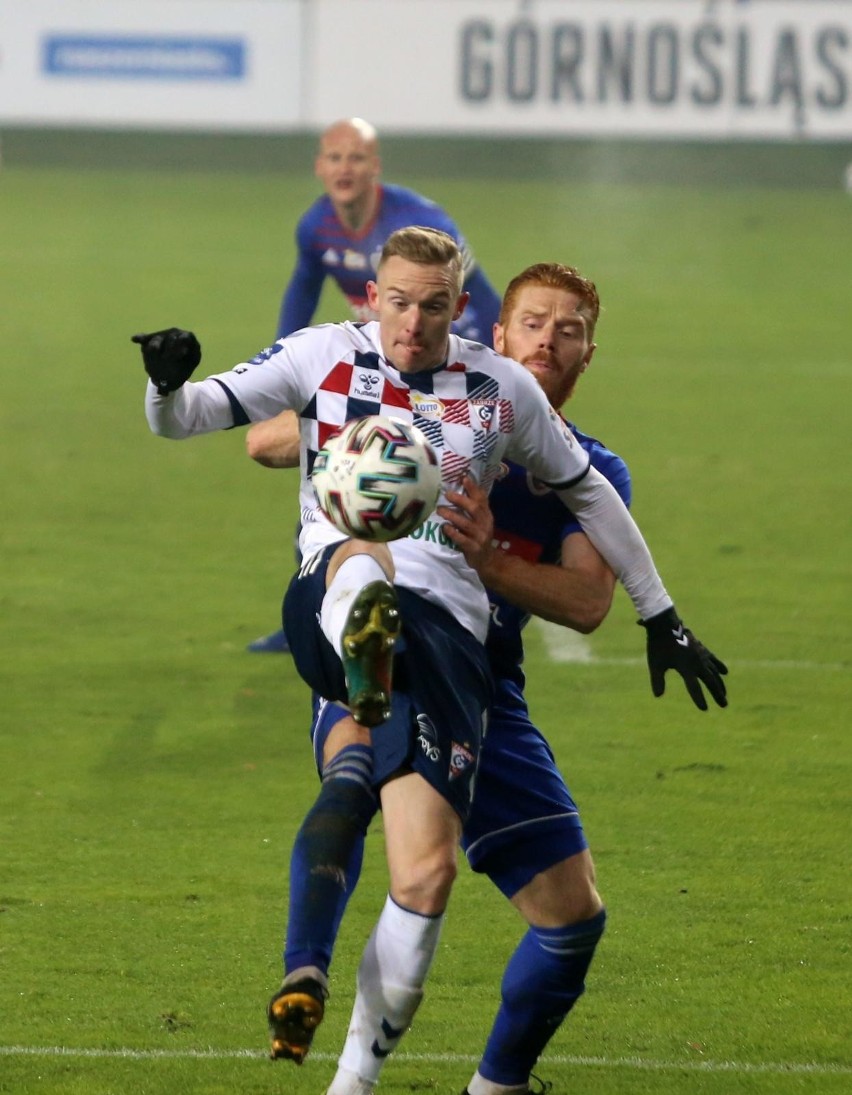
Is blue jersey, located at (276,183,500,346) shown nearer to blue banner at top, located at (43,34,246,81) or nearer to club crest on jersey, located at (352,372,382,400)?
club crest on jersey, located at (352,372,382,400)

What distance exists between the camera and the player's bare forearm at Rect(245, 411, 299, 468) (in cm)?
493

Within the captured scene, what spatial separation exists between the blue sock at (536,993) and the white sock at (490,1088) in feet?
0.03

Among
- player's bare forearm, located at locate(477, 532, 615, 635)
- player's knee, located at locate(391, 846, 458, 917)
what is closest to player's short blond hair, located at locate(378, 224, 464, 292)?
player's bare forearm, located at locate(477, 532, 615, 635)

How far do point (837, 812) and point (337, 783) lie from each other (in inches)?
114

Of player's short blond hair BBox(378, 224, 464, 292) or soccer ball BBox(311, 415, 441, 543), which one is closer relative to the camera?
soccer ball BBox(311, 415, 441, 543)

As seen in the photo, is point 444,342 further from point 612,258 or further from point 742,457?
point 612,258

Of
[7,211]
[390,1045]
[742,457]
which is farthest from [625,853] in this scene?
[7,211]

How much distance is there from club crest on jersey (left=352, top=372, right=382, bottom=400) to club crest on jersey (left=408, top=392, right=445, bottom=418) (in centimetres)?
7

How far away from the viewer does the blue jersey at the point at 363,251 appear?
8.09 metres

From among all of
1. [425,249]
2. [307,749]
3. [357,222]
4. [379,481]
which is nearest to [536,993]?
[379,481]

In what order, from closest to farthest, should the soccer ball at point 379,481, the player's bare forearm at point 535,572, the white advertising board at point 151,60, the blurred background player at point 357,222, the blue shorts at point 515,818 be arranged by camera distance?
1. the soccer ball at point 379,481
2. the player's bare forearm at point 535,572
3. the blue shorts at point 515,818
4. the blurred background player at point 357,222
5. the white advertising board at point 151,60

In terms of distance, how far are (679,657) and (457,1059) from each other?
107 cm

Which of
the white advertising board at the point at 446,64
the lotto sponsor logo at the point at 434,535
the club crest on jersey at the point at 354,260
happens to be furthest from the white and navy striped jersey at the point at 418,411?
the white advertising board at the point at 446,64

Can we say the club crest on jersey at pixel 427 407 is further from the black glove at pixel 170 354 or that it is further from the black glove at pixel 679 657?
the black glove at pixel 679 657
